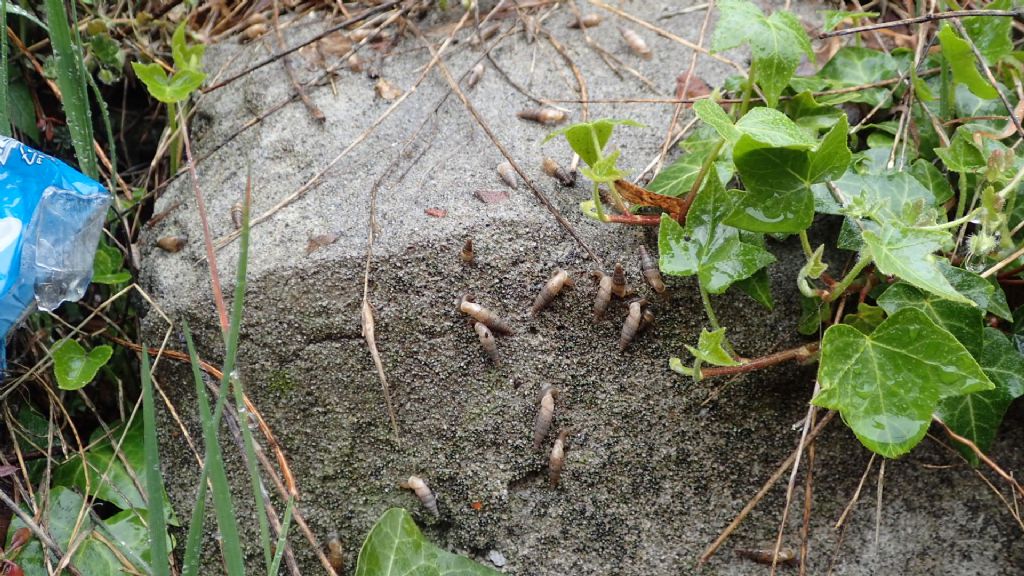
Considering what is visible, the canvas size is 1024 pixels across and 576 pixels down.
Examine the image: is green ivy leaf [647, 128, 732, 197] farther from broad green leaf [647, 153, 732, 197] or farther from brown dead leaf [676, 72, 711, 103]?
brown dead leaf [676, 72, 711, 103]

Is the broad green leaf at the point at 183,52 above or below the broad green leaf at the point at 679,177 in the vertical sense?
above

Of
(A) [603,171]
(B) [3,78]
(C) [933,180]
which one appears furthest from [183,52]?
(C) [933,180]

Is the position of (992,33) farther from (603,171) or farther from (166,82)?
(166,82)

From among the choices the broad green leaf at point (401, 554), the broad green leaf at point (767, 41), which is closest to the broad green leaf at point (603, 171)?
the broad green leaf at point (767, 41)

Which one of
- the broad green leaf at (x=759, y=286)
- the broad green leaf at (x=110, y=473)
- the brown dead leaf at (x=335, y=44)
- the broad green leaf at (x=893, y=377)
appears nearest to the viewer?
the broad green leaf at (x=893, y=377)

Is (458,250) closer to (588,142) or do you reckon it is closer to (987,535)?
(588,142)

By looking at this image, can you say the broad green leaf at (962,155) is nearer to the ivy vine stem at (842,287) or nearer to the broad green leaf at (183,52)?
the ivy vine stem at (842,287)
